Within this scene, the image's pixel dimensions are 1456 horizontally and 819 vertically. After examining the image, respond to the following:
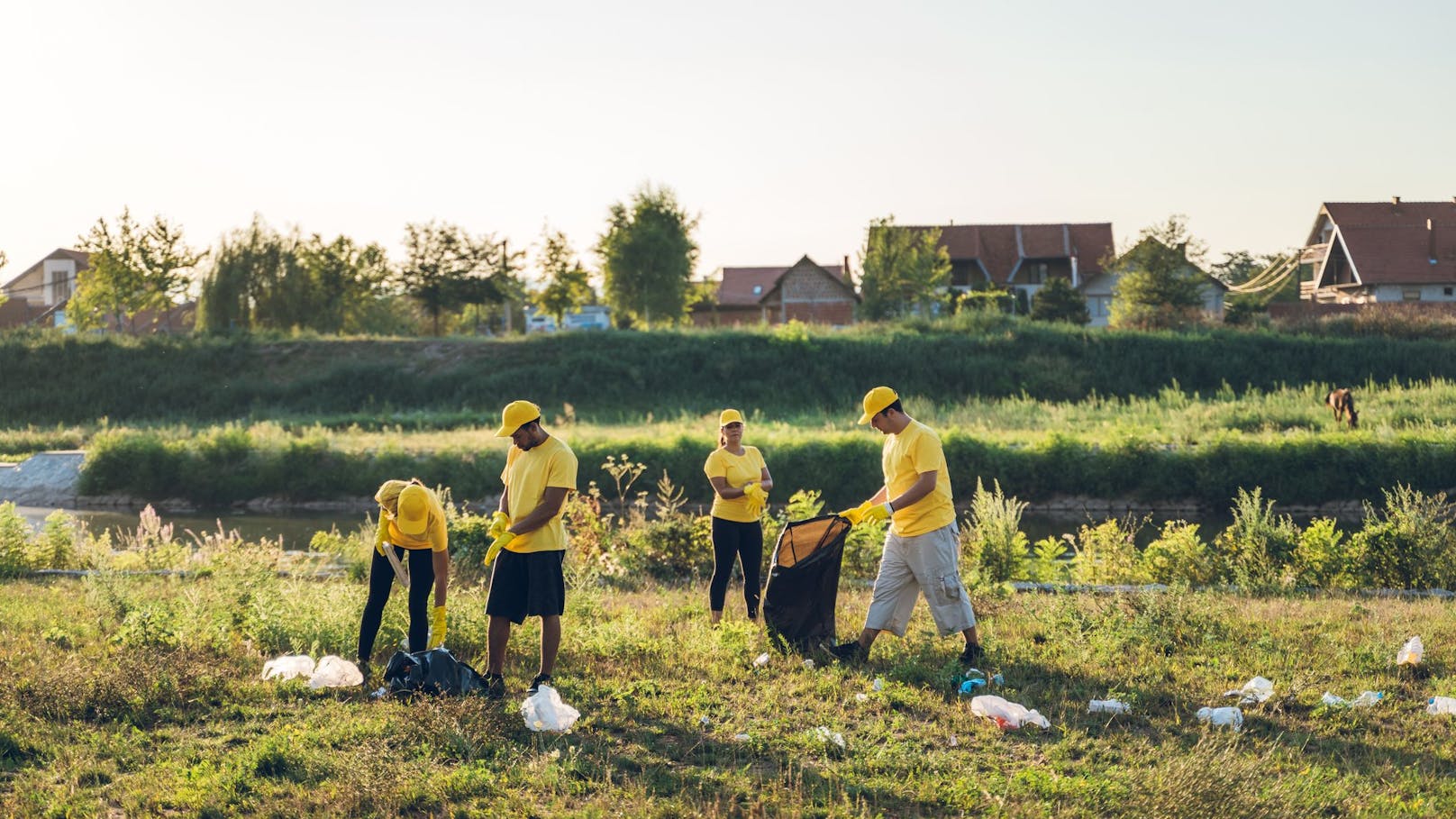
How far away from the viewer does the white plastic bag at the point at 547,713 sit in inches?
255

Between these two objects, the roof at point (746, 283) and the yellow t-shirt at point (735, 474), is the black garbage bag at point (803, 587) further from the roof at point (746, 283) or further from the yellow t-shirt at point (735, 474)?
the roof at point (746, 283)

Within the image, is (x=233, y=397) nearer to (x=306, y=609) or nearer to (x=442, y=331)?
(x=442, y=331)

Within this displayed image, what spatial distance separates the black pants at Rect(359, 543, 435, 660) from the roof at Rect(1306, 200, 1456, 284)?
52711mm

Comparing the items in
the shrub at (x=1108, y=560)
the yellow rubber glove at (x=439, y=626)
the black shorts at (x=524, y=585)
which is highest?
the black shorts at (x=524, y=585)

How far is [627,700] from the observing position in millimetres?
7078

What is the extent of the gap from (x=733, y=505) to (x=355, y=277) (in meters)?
46.1

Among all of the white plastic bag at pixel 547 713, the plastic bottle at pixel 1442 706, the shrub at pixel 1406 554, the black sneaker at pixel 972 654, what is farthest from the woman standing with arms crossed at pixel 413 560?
the shrub at pixel 1406 554

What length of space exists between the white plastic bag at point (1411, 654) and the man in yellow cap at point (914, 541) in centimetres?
247

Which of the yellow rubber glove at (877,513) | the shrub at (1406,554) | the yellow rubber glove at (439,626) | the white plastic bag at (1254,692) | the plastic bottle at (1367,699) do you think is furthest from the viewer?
the shrub at (1406,554)

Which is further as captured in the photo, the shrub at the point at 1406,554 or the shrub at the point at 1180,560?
the shrub at the point at 1180,560

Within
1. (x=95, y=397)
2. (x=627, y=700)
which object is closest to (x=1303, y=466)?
(x=627, y=700)

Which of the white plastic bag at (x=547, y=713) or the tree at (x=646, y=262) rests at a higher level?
the tree at (x=646, y=262)

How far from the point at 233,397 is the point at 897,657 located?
37.0m

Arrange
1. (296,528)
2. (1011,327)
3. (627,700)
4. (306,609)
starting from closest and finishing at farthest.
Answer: (627,700) → (306,609) → (296,528) → (1011,327)
